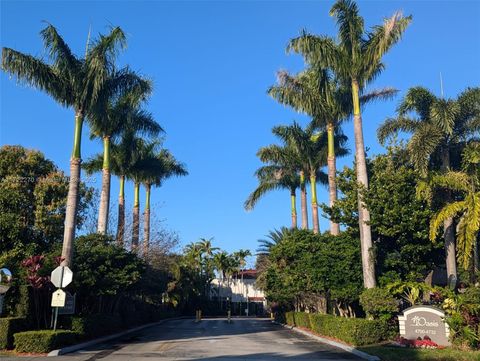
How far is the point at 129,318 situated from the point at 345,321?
62.0ft

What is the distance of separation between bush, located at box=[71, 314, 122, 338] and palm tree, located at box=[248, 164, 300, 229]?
67.9 ft

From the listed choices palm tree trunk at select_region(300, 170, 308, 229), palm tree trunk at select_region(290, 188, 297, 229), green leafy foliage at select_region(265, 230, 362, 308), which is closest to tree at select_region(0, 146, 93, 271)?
green leafy foliage at select_region(265, 230, 362, 308)

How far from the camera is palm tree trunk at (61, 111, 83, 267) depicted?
21469mm

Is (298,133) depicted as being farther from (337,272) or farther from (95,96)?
(95,96)

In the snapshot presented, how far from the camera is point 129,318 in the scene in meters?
35.5

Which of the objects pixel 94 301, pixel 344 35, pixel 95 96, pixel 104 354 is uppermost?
A: pixel 344 35

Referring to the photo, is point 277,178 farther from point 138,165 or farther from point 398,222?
point 398,222

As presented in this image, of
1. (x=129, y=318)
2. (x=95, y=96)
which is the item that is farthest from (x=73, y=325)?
(x=129, y=318)

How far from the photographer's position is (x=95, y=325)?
23688mm

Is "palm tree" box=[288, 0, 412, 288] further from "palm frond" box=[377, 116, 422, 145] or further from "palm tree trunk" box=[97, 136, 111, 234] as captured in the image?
"palm tree trunk" box=[97, 136, 111, 234]

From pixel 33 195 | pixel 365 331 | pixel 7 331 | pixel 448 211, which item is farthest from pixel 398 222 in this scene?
pixel 33 195

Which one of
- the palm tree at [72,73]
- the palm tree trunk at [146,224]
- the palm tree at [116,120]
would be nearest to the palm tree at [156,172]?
the palm tree trunk at [146,224]

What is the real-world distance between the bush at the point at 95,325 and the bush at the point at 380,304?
11.7 m

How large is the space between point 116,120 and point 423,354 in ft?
74.1
